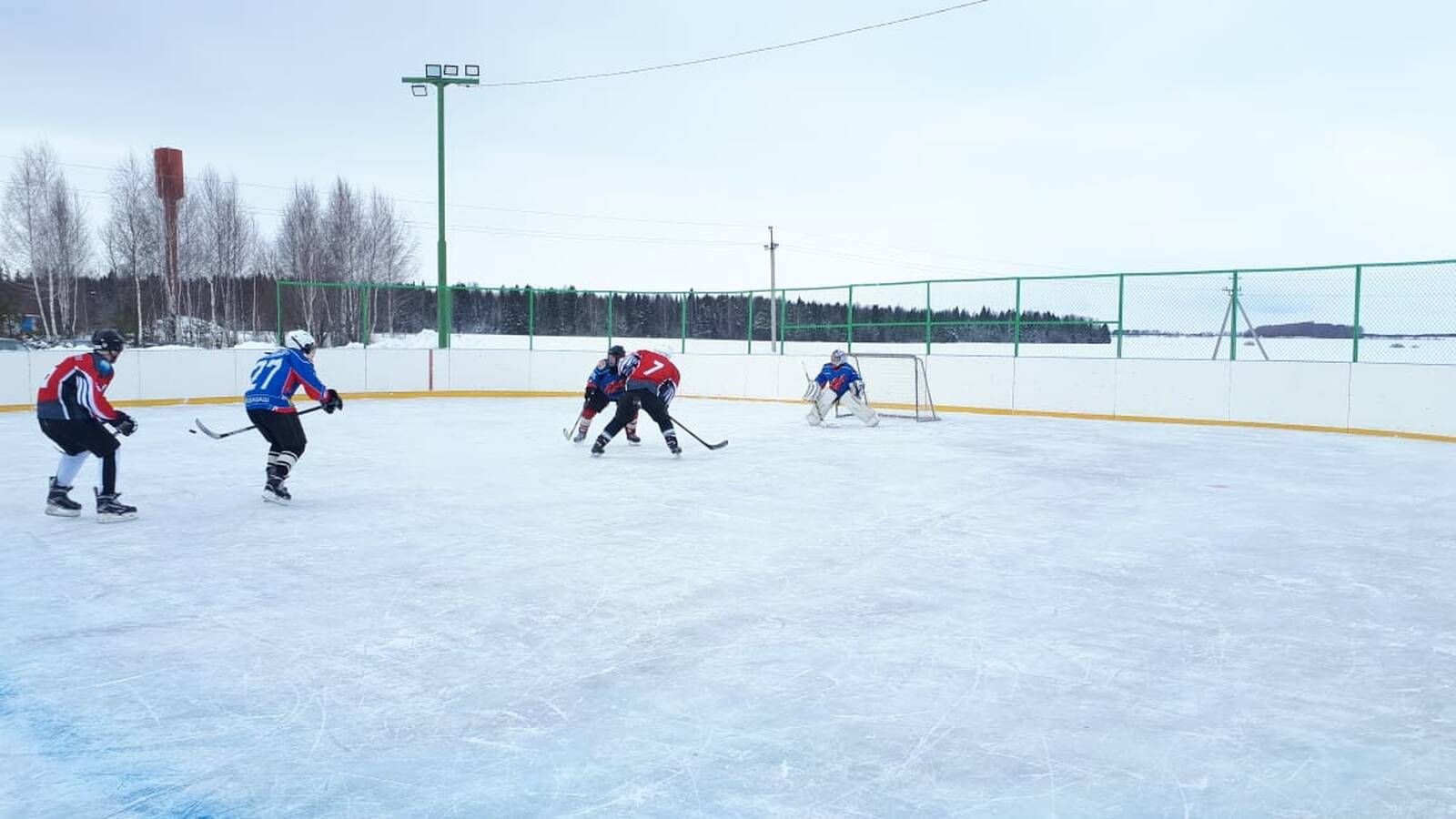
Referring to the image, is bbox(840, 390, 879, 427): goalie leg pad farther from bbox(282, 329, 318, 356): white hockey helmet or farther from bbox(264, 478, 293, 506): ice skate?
bbox(264, 478, 293, 506): ice skate

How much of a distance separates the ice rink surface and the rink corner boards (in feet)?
19.3

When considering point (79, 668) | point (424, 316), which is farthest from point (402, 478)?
point (424, 316)

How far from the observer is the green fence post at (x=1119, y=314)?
14562 mm

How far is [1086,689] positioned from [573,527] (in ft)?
11.0

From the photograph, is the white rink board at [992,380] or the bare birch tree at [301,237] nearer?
the white rink board at [992,380]

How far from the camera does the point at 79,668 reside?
3246 millimetres

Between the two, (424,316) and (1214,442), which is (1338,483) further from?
(424,316)

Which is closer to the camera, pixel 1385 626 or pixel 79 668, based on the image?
pixel 79 668

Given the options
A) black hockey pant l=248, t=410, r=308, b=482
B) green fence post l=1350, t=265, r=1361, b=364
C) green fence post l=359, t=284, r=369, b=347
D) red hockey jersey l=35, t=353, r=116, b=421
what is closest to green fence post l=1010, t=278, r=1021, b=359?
green fence post l=1350, t=265, r=1361, b=364

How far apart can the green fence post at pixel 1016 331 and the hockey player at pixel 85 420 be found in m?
12.7

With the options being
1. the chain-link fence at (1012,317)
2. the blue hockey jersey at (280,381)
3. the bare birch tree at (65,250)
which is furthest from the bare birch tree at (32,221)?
the blue hockey jersey at (280,381)

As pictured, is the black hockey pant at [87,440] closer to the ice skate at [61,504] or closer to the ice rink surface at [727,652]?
the ice skate at [61,504]

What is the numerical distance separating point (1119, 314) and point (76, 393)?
13.1 meters

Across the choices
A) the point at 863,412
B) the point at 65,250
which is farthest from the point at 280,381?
the point at 65,250
